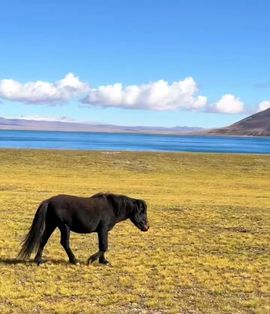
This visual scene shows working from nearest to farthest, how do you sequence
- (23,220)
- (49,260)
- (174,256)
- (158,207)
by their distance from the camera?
(49,260)
(174,256)
(23,220)
(158,207)

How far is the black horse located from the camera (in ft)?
35.0

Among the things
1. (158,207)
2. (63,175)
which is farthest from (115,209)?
(63,175)

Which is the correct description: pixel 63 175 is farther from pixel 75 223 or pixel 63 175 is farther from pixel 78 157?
pixel 75 223

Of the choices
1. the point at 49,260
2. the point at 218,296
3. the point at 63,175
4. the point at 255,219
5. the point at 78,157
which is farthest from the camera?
the point at 78,157

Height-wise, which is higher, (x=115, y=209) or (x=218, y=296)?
(x=115, y=209)

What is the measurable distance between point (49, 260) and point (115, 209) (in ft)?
6.39

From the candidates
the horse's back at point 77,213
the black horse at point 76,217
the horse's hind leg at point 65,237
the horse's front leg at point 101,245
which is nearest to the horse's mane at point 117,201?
the black horse at point 76,217

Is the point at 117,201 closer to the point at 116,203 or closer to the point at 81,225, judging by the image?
the point at 116,203

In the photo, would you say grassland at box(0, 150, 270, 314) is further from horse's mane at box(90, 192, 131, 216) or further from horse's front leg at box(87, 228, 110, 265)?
horse's mane at box(90, 192, 131, 216)

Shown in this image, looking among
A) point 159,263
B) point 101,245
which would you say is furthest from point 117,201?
point 159,263

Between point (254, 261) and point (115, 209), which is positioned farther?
point (254, 261)

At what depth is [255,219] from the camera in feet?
62.0

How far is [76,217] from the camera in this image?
10664mm

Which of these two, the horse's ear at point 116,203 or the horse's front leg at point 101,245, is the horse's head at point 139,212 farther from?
the horse's front leg at point 101,245
